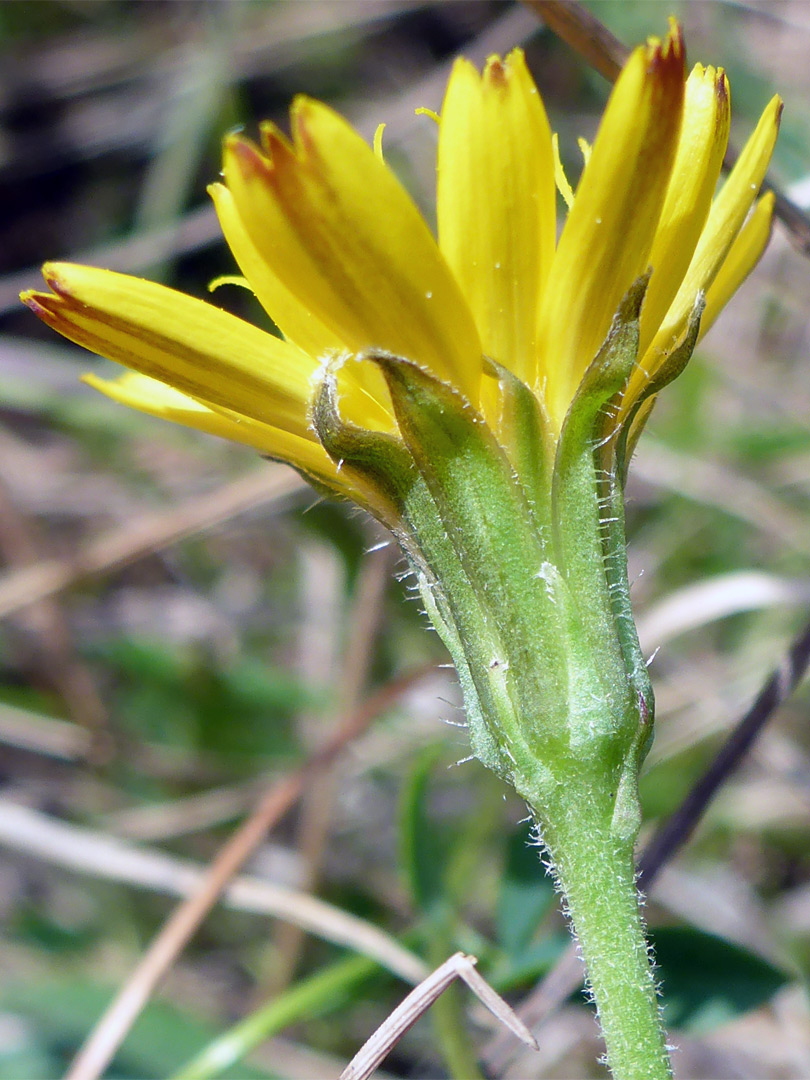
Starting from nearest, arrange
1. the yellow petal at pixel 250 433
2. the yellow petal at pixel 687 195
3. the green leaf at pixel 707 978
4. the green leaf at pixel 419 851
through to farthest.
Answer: the yellow petal at pixel 687 195, the yellow petal at pixel 250 433, the green leaf at pixel 707 978, the green leaf at pixel 419 851

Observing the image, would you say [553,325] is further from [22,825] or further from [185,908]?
[22,825]

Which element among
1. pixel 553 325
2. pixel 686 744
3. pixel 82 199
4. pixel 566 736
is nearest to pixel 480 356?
pixel 553 325

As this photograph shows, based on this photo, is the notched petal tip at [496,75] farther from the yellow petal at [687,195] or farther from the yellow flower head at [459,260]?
the yellow petal at [687,195]

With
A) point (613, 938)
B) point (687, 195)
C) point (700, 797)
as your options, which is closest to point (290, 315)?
point (687, 195)

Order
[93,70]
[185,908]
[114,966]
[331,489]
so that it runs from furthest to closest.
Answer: [93,70] → [114,966] → [185,908] → [331,489]

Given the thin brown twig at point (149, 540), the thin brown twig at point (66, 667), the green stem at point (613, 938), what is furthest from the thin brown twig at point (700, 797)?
the thin brown twig at point (66, 667)
